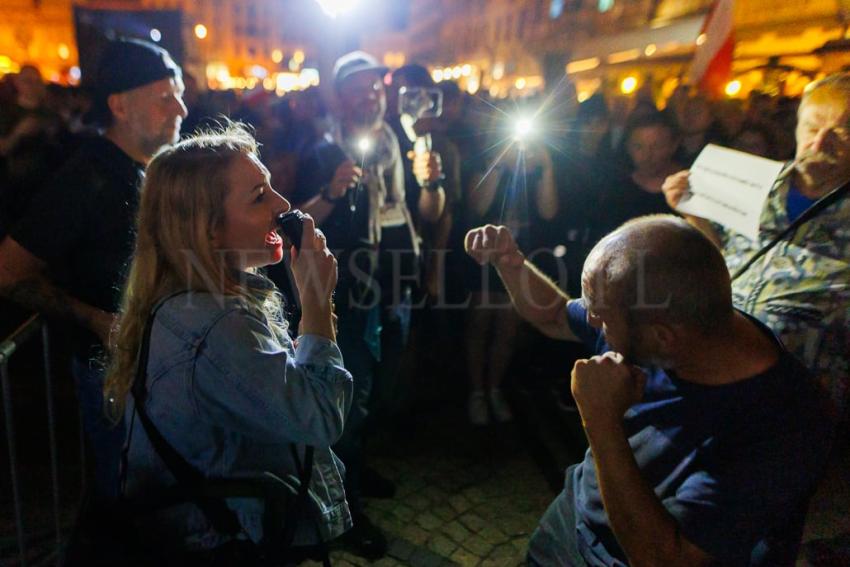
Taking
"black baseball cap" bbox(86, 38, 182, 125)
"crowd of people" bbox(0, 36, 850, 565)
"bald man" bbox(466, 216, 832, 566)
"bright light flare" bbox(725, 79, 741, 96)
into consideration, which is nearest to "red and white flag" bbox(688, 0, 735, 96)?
"crowd of people" bbox(0, 36, 850, 565)

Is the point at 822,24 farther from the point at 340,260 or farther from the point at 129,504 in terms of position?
the point at 129,504

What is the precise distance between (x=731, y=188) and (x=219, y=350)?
7.84ft

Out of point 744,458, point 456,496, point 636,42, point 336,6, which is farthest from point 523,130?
point 636,42

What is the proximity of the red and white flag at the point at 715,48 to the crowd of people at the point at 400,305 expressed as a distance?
488 millimetres

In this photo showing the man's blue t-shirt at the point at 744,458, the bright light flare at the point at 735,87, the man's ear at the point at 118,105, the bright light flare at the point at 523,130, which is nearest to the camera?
the man's blue t-shirt at the point at 744,458

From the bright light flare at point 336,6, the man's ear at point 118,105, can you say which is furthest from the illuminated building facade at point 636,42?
the man's ear at point 118,105

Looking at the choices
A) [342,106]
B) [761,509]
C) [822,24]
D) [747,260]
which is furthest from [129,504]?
[822,24]

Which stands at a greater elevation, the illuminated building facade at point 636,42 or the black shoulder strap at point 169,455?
the illuminated building facade at point 636,42

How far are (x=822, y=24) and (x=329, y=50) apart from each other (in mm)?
9103

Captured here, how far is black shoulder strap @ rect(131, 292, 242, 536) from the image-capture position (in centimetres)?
156

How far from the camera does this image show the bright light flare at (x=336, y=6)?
7.11 meters

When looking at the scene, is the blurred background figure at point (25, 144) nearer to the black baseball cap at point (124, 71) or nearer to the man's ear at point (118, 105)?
the black baseball cap at point (124, 71)

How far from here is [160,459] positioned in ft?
5.39

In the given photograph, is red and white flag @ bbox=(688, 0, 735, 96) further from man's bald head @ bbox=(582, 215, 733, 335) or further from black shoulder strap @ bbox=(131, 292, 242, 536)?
black shoulder strap @ bbox=(131, 292, 242, 536)
